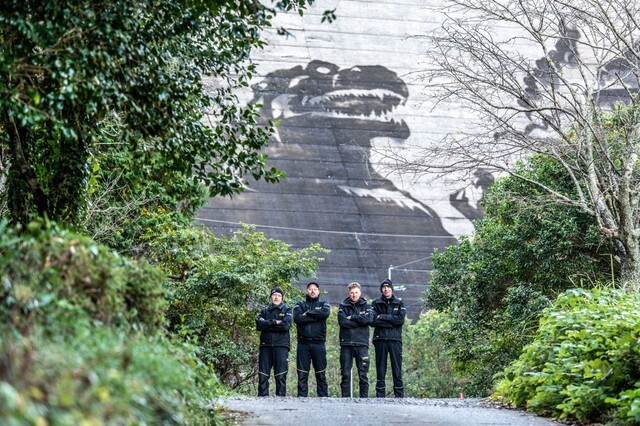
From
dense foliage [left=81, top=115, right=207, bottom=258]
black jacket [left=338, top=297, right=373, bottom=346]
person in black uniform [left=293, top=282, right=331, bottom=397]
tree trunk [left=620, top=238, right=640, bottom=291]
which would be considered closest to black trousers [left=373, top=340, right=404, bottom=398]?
black jacket [left=338, top=297, right=373, bottom=346]

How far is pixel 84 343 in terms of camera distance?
14.5ft

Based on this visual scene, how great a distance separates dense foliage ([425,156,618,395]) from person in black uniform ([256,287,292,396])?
16.7 ft

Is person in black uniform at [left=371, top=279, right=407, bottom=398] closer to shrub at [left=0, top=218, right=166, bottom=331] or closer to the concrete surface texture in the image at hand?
shrub at [left=0, top=218, right=166, bottom=331]

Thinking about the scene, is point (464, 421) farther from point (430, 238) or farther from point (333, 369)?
point (430, 238)

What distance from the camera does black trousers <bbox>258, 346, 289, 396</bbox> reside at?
14.9 m

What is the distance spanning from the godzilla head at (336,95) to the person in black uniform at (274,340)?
32451mm

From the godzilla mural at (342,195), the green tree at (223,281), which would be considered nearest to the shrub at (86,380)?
the green tree at (223,281)

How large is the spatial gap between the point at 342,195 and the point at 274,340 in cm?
2979

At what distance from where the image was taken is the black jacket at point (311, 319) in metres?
15.0

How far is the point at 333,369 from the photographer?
116 feet

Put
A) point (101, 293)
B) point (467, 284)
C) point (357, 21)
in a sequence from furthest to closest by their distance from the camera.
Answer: point (357, 21) < point (467, 284) < point (101, 293)

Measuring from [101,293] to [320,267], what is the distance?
115ft

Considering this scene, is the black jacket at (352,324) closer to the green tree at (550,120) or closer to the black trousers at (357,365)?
the black trousers at (357,365)

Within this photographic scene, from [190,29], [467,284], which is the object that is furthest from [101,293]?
[467,284]
